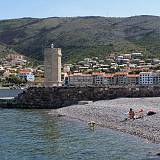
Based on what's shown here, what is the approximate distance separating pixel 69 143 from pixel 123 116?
12.6m

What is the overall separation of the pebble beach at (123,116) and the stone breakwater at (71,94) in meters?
4.32

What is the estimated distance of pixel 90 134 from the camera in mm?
34250

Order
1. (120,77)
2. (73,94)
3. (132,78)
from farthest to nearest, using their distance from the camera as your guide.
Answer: (132,78), (120,77), (73,94)

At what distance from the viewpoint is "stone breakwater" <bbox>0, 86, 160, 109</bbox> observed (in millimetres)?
59312

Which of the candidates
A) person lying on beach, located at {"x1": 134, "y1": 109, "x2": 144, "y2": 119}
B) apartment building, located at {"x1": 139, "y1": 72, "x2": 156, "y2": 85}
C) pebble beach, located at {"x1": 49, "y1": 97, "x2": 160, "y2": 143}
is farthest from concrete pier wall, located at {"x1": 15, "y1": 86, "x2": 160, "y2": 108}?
apartment building, located at {"x1": 139, "y1": 72, "x2": 156, "y2": 85}

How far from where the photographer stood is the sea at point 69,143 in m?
25.6

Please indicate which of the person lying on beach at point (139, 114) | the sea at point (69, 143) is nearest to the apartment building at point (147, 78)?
the person lying on beach at point (139, 114)

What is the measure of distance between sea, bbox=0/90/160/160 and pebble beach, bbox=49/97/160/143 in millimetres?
1033

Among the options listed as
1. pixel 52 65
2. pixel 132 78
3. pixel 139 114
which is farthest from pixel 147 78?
pixel 139 114

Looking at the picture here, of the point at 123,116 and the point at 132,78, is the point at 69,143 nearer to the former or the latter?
the point at 123,116

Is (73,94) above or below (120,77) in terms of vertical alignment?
below

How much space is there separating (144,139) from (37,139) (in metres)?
6.86

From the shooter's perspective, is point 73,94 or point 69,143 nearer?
point 69,143

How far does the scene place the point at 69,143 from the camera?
1182 inches
